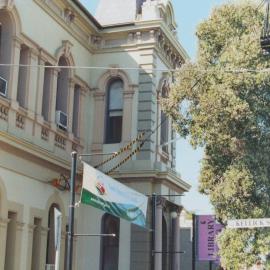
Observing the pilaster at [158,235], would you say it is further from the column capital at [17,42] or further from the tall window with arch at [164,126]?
the column capital at [17,42]

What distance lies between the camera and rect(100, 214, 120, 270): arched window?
23659 millimetres

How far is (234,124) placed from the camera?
16422 millimetres

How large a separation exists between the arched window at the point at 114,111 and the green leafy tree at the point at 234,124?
7.10 metres

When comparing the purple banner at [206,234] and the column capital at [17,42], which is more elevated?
the column capital at [17,42]

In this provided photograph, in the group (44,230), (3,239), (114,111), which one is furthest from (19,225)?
(114,111)

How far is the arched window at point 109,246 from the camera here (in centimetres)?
2366

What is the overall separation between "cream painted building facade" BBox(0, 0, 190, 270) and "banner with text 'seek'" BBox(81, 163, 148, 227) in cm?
305

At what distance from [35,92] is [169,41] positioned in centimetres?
701

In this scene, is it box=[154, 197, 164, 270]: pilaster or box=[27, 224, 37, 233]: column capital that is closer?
box=[27, 224, 37, 233]: column capital

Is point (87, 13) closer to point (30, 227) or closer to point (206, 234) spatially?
point (30, 227)

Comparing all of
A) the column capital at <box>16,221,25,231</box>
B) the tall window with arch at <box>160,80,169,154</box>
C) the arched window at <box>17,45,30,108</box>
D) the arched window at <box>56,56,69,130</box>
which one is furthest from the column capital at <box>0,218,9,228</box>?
the tall window with arch at <box>160,80,169,154</box>

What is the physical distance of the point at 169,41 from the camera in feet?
83.7

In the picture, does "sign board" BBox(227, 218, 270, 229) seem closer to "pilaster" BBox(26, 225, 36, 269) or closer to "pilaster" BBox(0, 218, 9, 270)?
"pilaster" BBox(0, 218, 9, 270)

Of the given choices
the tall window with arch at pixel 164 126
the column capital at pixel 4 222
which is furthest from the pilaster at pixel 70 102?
the column capital at pixel 4 222
